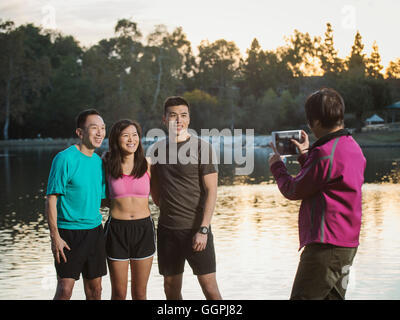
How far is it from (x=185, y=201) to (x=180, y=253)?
13.1 inches

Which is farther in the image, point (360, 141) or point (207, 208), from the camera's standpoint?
point (360, 141)

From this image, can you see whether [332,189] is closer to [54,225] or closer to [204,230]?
[204,230]

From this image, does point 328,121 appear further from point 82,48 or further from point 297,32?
point 297,32

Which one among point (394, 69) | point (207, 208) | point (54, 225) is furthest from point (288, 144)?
point (394, 69)

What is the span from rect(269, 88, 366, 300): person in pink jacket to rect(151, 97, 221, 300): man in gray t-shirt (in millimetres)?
1056

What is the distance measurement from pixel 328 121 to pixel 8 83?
5731cm

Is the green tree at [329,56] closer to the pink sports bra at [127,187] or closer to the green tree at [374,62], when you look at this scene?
the green tree at [374,62]

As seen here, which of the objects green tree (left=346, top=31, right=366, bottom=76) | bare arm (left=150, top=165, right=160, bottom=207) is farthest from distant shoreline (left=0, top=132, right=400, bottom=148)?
bare arm (left=150, top=165, right=160, bottom=207)

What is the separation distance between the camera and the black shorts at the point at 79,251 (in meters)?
4.32

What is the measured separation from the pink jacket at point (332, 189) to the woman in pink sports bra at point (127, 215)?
134cm

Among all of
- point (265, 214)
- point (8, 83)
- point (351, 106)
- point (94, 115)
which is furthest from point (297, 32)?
point (94, 115)

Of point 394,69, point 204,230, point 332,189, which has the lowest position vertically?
point 204,230

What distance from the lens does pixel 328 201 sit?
3346mm

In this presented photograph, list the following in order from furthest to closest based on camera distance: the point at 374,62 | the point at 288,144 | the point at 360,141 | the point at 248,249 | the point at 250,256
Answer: the point at 374,62, the point at 360,141, the point at 248,249, the point at 250,256, the point at 288,144
